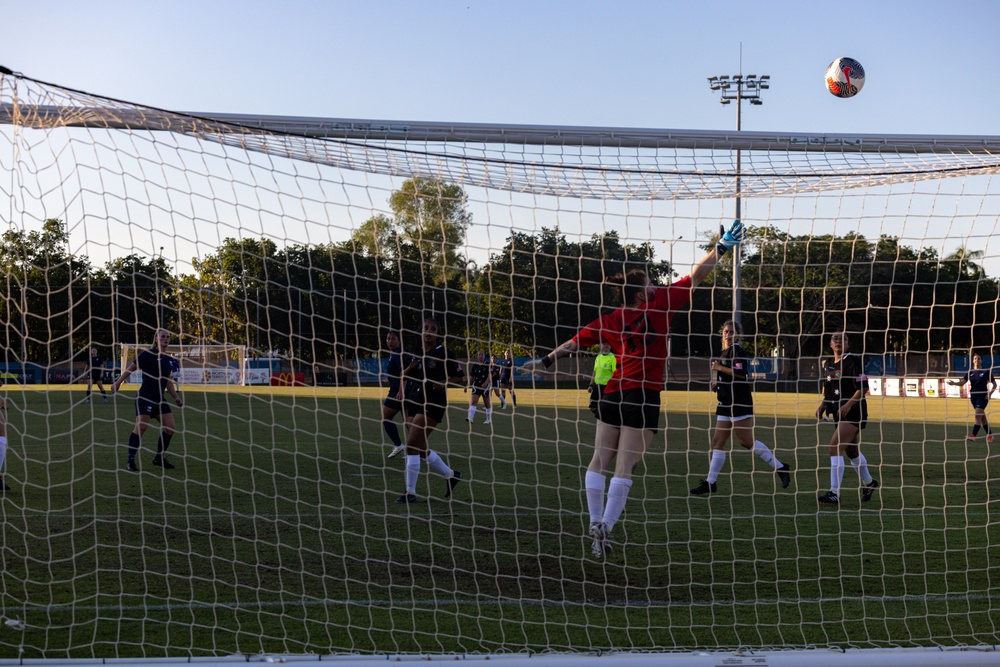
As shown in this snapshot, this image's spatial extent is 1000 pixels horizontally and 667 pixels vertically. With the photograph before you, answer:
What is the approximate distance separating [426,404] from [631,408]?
2991 mm

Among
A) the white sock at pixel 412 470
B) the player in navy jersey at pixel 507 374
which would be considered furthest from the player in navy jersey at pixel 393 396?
the white sock at pixel 412 470

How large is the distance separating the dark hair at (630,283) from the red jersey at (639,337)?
0.09 meters

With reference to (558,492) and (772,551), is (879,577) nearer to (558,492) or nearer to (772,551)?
(772,551)

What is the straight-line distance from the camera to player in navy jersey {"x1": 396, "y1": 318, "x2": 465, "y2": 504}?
8.71 metres

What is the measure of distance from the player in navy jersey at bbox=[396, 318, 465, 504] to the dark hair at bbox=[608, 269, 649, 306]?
2.54 m

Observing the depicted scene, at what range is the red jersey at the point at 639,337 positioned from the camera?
6266 millimetres

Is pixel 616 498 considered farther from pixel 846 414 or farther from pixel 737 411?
pixel 846 414

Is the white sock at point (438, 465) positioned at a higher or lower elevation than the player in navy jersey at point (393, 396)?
lower

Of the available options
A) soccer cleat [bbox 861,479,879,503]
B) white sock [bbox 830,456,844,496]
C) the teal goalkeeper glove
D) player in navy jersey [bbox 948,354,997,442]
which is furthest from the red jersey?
player in navy jersey [bbox 948,354,997,442]

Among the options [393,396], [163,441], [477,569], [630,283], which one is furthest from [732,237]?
[163,441]

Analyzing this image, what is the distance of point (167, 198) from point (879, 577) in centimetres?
514

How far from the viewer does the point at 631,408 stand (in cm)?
630

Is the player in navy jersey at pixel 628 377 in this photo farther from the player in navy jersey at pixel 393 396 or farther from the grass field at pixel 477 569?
the player in navy jersey at pixel 393 396

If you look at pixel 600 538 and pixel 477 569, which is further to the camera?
pixel 600 538
